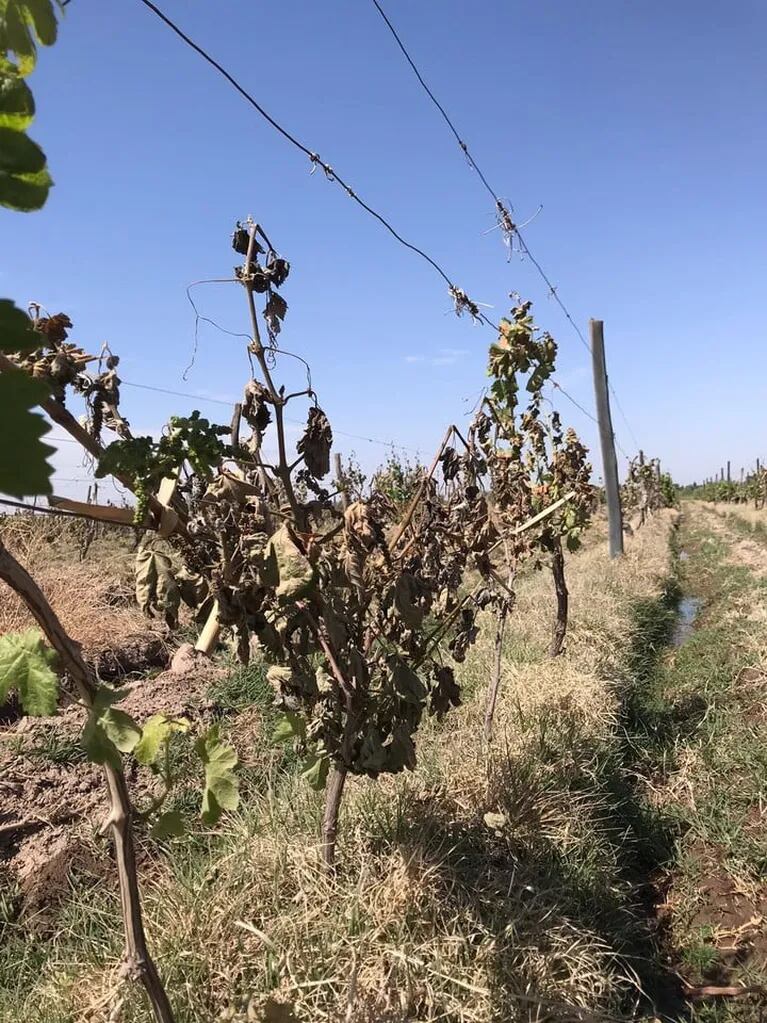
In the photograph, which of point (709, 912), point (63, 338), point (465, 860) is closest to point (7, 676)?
point (63, 338)

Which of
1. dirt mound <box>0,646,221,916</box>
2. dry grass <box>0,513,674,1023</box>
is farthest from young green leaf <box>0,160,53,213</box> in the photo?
dirt mound <box>0,646,221,916</box>

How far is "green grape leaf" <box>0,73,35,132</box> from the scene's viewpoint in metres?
0.78

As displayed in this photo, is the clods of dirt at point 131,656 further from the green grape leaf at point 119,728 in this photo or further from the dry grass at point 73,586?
the green grape leaf at point 119,728

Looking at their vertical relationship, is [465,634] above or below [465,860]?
above

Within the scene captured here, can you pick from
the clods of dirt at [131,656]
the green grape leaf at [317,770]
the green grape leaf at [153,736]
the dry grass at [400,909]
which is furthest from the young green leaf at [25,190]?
the clods of dirt at [131,656]

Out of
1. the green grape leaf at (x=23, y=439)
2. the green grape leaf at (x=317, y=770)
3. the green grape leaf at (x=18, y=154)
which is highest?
the green grape leaf at (x=18, y=154)

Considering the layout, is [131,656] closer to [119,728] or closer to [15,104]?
[119,728]

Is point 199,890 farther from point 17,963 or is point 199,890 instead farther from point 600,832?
point 600,832

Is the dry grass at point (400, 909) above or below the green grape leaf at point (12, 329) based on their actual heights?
below

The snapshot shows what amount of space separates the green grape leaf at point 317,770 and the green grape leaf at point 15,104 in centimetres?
203

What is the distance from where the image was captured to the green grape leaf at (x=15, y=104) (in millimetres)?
777

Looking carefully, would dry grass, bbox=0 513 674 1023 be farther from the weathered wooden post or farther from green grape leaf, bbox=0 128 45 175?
the weathered wooden post

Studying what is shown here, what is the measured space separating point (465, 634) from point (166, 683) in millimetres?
3108

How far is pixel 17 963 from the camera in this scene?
8.69 ft
